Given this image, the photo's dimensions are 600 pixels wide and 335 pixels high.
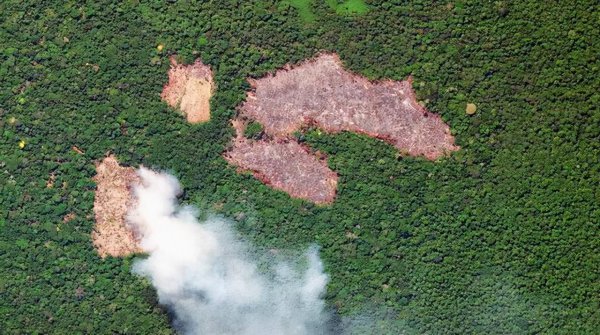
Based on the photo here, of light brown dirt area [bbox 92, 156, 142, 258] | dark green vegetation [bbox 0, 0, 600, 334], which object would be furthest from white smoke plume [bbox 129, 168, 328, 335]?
light brown dirt area [bbox 92, 156, 142, 258]

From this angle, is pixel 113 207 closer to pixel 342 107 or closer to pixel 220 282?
pixel 220 282

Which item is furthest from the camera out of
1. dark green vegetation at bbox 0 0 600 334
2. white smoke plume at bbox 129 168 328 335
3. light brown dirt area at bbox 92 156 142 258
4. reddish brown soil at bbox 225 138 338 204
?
light brown dirt area at bbox 92 156 142 258

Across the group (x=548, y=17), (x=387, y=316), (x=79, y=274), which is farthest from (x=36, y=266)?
(x=548, y=17)

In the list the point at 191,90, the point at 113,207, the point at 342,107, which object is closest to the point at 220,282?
the point at 113,207

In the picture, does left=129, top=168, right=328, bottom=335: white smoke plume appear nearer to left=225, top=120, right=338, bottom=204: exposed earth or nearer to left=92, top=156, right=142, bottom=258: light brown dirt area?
left=92, top=156, right=142, bottom=258: light brown dirt area

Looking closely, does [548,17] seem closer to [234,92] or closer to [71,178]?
[234,92]

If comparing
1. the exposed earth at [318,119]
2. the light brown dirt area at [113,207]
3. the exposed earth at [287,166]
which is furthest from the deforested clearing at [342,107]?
the light brown dirt area at [113,207]
